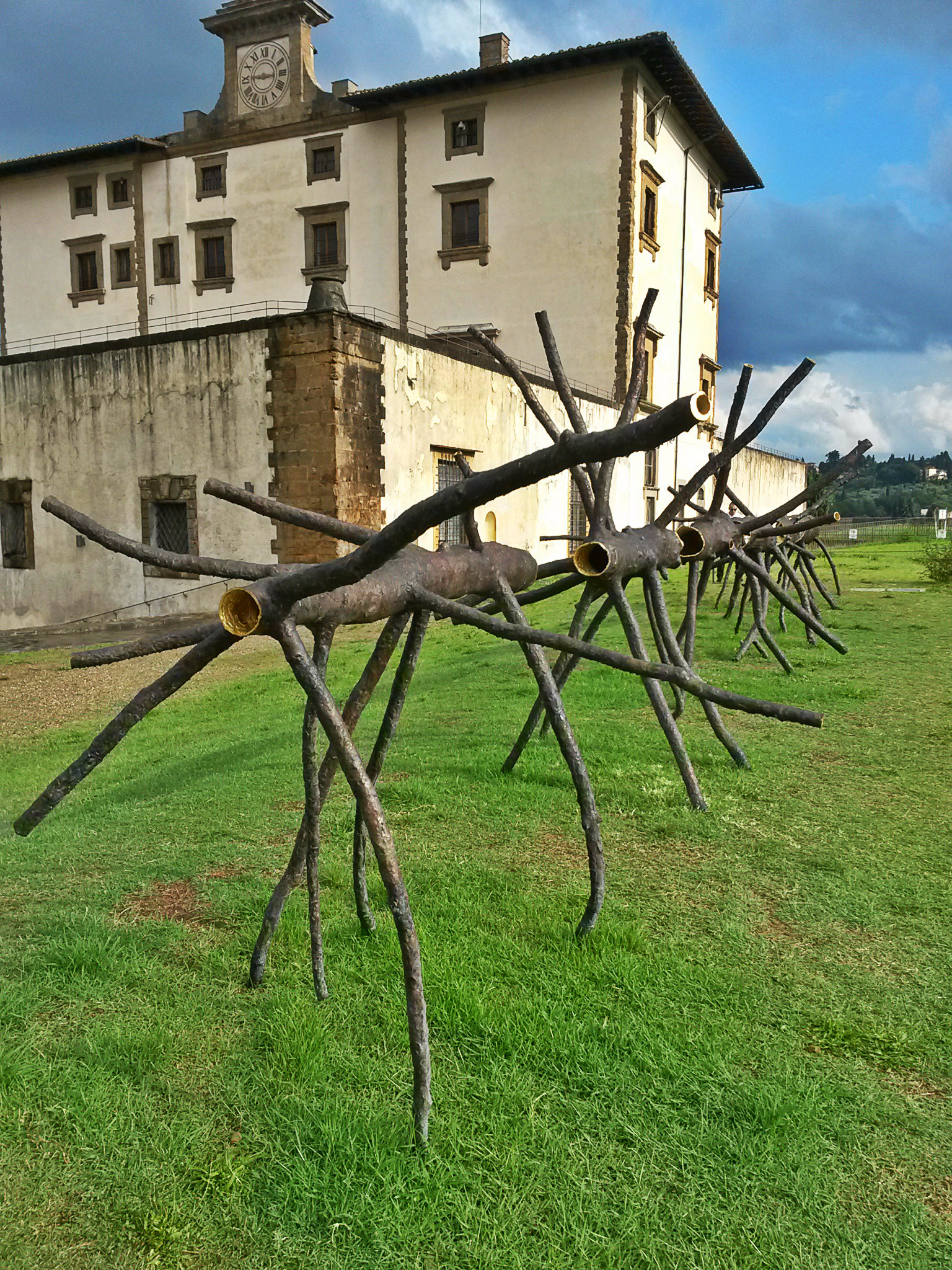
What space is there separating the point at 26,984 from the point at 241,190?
29728 millimetres

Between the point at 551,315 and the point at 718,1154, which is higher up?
the point at 551,315

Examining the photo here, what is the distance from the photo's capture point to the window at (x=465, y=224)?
25156 millimetres

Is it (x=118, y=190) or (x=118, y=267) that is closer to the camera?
(x=118, y=190)

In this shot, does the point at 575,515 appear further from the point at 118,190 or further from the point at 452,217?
the point at 118,190

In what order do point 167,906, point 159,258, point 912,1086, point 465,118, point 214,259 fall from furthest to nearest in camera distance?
point 159,258, point 214,259, point 465,118, point 167,906, point 912,1086

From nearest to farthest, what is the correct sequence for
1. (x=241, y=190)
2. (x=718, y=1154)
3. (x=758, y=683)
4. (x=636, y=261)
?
(x=718, y=1154), (x=758, y=683), (x=636, y=261), (x=241, y=190)

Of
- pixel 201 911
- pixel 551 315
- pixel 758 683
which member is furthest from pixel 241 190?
pixel 201 911

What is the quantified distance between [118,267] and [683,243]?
18466 millimetres

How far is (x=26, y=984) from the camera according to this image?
10.4 ft

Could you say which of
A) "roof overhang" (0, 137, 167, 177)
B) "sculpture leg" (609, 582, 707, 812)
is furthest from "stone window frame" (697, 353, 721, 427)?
"sculpture leg" (609, 582, 707, 812)

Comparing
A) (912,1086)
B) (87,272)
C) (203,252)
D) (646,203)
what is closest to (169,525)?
(203,252)

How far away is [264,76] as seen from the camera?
27.7m

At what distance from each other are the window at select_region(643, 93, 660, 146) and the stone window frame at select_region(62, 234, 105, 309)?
58.3 ft

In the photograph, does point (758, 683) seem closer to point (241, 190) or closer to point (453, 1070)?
point (453, 1070)
